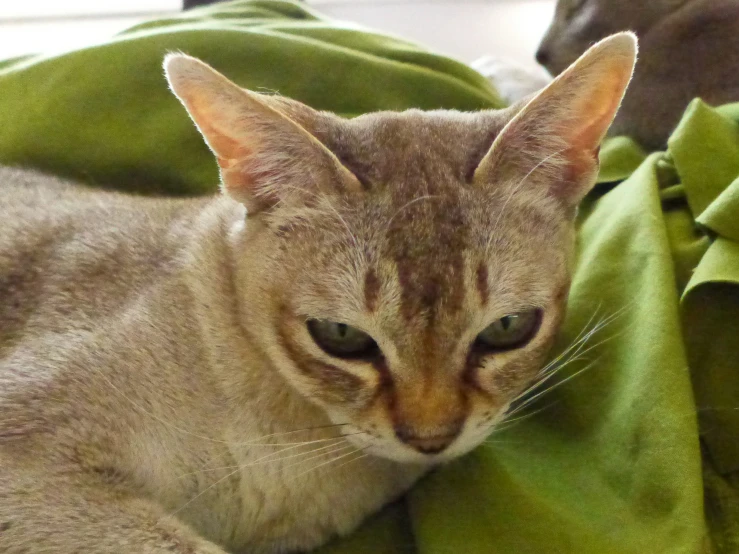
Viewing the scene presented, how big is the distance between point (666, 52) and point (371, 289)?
4.81 feet

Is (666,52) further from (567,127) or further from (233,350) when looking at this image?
(233,350)

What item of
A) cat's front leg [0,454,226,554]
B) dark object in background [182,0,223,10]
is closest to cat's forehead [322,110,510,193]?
cat's front leg [0,454,226,554]

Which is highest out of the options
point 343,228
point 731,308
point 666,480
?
point 343,228

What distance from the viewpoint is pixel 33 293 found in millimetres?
1132

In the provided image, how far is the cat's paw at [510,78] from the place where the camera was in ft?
6.38

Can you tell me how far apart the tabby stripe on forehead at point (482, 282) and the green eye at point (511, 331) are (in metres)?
0.05

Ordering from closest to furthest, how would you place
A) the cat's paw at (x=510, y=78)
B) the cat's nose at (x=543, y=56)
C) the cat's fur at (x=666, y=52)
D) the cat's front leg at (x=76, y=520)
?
the cat's front leg at (x=76, y=520)
the cat's fur at (x=666, y=52)
the cat's paw at (x=510, y=78)
the cat's nose at (x=543, y=56)

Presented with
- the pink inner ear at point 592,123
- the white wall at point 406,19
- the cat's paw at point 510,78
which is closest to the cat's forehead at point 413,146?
the pink inner ear at point 592,123

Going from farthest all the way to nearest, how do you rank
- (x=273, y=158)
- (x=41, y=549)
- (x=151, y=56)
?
(x=151, y=56) < (x=273, y=158) < (x=41, y=549)

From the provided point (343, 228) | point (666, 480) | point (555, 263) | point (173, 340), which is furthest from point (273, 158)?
Result: point (666, 480)

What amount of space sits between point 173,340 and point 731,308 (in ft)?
2.73

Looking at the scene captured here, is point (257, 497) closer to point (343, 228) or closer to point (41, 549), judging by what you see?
point (41, 549)

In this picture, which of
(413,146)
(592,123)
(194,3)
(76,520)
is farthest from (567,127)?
(194,3)

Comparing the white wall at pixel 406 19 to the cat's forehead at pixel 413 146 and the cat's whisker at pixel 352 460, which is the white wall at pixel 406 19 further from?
the cat's whisker at pixel 352 460
